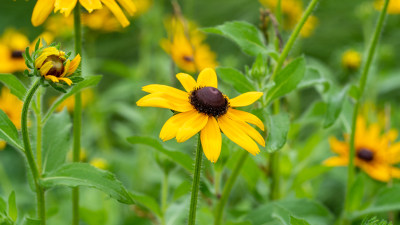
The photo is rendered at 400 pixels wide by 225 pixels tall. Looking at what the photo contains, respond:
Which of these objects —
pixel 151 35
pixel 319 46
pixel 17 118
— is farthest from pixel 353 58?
pixel 319 46

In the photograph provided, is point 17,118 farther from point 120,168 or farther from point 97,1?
point 97,1

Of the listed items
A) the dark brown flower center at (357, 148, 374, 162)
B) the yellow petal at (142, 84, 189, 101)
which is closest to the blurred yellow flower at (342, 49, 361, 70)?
the dark brown flower center at (357, 148, 374, 162)

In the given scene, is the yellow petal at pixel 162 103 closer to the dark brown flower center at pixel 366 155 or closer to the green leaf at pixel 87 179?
the green leaf at pixel 87 179

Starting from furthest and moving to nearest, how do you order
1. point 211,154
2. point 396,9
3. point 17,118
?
1. point 396,9
2. point 17,118
3. point 211,154

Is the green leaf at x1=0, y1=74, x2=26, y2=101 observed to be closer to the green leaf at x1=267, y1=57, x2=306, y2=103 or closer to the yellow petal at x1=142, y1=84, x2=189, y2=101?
the yellow petal at x1=142, y1=84, x2=189, y2=101

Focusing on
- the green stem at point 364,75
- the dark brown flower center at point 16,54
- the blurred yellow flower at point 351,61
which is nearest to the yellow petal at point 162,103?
the green stem at point 364,75

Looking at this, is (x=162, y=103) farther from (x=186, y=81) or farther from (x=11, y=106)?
(x=11, y=106)
